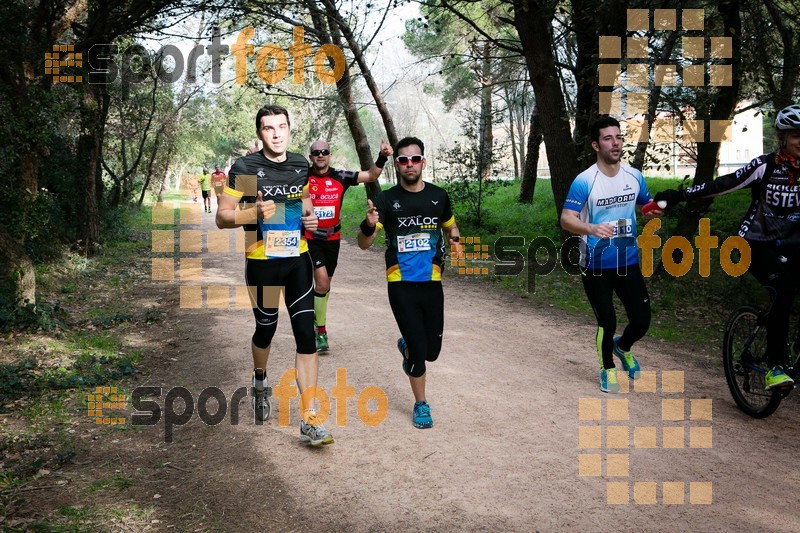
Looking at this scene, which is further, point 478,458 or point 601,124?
point 601,124

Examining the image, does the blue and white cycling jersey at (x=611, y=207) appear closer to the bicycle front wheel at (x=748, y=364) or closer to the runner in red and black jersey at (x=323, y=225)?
the bicycle front wheel at (x=748, y=364)

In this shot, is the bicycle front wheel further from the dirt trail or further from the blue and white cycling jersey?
the blue and white cycling jersey

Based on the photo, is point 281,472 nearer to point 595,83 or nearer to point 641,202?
point 641,202

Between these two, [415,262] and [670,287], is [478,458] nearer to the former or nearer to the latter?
[415,262]

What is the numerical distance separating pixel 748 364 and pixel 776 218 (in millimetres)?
1273

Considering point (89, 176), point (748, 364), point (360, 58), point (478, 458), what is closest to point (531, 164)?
point (360, 58)

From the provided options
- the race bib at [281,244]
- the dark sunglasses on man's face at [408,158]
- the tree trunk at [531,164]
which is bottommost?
the race bib at [281,244]

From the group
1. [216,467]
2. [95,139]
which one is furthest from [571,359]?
[95,139]

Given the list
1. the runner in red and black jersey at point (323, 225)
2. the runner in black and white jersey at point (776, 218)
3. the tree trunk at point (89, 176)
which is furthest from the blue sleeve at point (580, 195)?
the tree trunk at point (89, 176)

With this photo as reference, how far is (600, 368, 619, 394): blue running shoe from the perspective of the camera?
21.3 ft

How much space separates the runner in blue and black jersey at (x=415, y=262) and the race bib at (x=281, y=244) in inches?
22.4

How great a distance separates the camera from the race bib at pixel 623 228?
20.9 ft

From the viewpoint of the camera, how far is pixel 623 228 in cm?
641

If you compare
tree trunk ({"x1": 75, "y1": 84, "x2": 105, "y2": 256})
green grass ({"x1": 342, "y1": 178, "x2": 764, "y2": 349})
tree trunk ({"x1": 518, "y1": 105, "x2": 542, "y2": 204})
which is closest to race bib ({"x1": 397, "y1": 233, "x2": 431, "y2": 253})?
green grass ({"x1": 342, "y1": 178, "x2": 764, "y2": 349})
